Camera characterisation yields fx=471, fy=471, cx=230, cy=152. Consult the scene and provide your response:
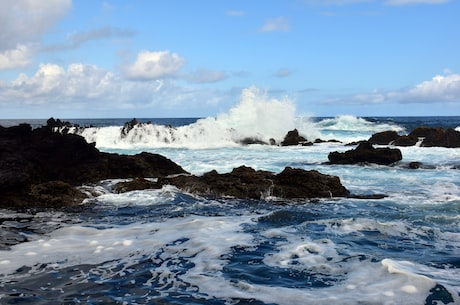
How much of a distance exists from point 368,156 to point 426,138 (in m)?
12.1

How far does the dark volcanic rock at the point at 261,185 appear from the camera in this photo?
12.6 metres

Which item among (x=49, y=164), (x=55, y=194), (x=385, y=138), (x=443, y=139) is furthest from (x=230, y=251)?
(x=385, y=138)

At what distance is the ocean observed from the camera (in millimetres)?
5348

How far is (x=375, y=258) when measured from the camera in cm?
671

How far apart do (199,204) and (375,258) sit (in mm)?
5427

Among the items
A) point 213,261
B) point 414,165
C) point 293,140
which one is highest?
point 293,140

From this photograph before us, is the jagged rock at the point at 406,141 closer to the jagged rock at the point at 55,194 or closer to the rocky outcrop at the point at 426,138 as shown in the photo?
the rocky outcrop at the point at 426,138

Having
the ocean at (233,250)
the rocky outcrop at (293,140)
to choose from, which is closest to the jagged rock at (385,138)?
the rocky outcrop at (293,140)

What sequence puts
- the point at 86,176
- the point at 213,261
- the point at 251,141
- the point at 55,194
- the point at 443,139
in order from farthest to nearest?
the point at 251,141, the point at 443,139, the point at 86,176, the point at 55,194, the point at 213,261

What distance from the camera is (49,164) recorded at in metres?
13.3

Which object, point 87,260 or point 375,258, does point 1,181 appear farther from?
point 375,258

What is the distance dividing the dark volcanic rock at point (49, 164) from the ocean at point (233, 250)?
1.07m

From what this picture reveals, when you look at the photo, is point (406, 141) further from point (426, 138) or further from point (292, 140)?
point (292, 140)

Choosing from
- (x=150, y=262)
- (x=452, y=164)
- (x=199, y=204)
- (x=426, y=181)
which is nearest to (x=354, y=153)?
(x=452, y=164)
